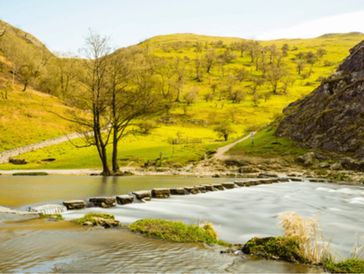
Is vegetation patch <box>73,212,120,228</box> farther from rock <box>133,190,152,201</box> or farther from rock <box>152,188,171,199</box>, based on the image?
rock <box>152,188,171,199</box>

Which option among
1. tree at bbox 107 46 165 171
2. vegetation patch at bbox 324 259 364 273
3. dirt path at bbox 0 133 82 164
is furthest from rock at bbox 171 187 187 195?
dirt path at bbox 0 133 82 164

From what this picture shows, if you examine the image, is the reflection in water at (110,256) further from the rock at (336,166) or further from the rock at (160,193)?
the rock at (336,166)

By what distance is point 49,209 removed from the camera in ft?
62.4

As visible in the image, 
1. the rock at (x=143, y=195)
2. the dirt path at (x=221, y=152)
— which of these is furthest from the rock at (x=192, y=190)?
the dirt path at (x=221, y=152)

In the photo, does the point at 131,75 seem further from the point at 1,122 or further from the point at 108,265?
the point at 1,122

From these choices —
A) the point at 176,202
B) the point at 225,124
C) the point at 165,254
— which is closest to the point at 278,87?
the point at 225,124

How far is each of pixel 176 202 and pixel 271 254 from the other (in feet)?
40.8

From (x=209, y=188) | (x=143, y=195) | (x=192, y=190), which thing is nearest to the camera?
(x=143, y=195)

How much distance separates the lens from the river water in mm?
Answer: 10383

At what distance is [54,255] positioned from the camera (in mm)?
11125

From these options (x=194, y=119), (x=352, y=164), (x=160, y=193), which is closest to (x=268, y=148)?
(x=352, y=164)

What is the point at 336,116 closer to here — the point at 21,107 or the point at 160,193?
the point at 160,193

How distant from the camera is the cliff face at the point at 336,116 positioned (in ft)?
174

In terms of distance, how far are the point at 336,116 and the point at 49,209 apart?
157 ft
